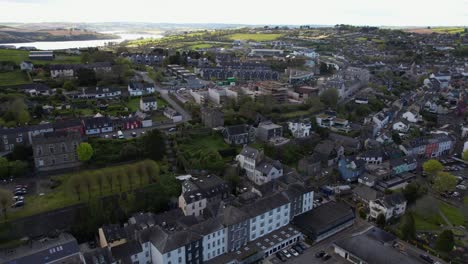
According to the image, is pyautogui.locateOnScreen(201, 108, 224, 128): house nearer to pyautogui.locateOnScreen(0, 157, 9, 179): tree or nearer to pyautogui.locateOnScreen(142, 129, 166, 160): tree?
pyautogui.locateOnScreen(142, 129, 166, 160): tree

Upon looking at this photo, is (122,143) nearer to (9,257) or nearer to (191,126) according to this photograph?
(191,126)

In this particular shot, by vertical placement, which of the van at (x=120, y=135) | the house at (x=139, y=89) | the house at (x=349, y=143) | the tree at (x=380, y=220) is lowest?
the tree at (x=380, y=220)

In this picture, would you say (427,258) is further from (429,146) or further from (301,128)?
(301,128)

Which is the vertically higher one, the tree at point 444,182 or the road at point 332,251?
the tree at point 444,182

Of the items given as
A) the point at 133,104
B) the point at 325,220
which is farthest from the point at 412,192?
Result: the point at 133,104

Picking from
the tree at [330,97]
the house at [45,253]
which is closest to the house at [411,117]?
the tree at [330,97]

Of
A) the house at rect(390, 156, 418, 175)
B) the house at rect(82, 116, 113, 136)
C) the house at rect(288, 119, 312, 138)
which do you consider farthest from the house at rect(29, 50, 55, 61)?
the house at rect(390, 156, 418, 175)

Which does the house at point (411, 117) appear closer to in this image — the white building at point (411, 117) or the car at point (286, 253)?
the white building at point (411, 117)
